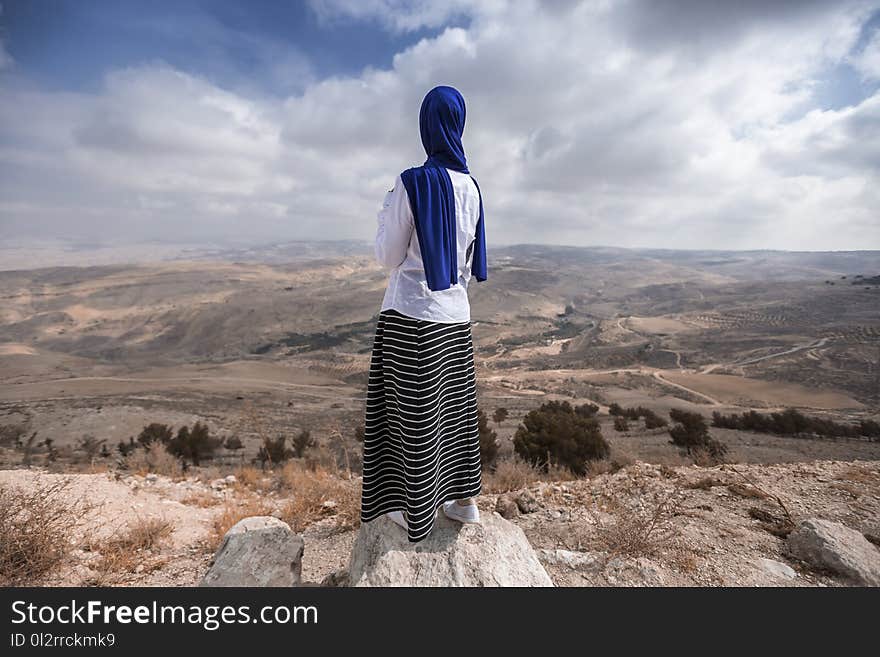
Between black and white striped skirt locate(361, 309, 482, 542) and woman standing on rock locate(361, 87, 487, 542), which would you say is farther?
black and white striped skirt locate(361, 309, 482, 542)

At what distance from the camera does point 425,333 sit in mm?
1855

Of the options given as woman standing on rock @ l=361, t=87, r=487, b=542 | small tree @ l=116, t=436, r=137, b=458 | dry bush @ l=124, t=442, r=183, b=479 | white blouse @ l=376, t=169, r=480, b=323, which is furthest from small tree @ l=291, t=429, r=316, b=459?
white blouse @ l=376, t=169, r=480, b=323

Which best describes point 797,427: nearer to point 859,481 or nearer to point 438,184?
point 859,481

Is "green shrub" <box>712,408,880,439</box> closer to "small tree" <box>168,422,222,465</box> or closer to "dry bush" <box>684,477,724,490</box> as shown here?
"dry bush" <box>684,477,724,490</box>

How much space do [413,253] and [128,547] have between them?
3232 mm

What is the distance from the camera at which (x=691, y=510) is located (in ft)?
→ 11.2

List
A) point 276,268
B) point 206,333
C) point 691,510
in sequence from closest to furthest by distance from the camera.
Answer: point 691,510 → point 206,333 → point 276,268

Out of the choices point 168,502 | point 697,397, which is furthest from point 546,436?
point 697,397

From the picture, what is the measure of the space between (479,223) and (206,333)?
42.2 meters

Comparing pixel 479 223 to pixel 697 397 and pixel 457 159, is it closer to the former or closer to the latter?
pixel 457 159

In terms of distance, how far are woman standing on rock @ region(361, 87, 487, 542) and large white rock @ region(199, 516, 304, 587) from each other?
1.84 feet

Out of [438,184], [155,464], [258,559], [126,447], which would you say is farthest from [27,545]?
[126,447]

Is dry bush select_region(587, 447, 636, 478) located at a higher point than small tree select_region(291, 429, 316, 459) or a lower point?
higher

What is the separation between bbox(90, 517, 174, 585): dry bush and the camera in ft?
8.68
